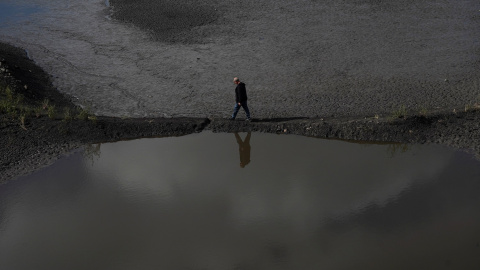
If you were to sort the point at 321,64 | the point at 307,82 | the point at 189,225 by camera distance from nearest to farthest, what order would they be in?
the point at 189,225 → the point at 307,82 → the point at 321,64

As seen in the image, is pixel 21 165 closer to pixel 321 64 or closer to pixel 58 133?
pixel 58 133

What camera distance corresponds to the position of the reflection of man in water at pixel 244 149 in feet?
37.5

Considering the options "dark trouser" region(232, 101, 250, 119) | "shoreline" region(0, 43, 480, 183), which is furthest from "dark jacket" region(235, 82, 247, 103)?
"shoreline" region(0, 43, 480, 183)

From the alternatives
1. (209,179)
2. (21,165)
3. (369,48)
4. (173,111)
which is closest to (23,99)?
(21,165)

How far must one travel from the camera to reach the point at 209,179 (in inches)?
422

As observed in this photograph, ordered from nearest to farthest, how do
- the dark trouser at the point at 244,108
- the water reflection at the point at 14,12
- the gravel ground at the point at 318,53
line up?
the dark trouser at the point at 244,108 < the gravel ground at the point at 318,53 < the water reflection at the point at 14,12

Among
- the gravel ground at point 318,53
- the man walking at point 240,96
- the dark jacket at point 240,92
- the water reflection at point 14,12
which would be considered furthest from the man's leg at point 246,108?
the water reflection at point 14,12

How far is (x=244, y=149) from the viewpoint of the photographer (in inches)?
468

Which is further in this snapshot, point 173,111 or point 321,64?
point 321,64

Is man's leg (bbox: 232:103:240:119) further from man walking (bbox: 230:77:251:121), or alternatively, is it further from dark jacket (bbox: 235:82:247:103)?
dark jacket (bbox: 235:82:247:103)

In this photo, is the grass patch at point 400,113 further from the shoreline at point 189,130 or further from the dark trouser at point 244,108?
the dark trouser at point 244,108

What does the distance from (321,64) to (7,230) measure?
988cm

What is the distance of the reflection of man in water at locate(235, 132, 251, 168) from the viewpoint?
450 inches

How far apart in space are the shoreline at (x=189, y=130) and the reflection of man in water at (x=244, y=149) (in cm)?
29
